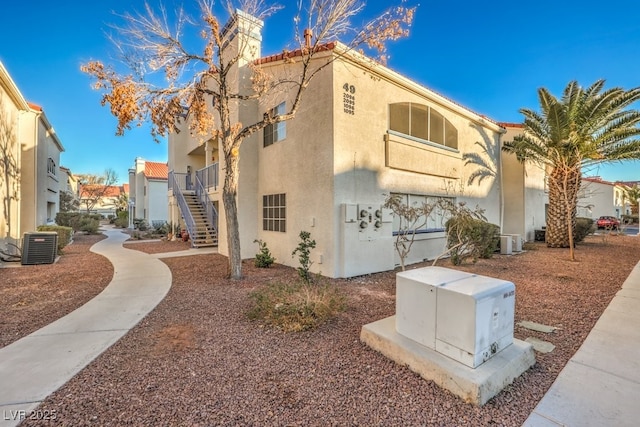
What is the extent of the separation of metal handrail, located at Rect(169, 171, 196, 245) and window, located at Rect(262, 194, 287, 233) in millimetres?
5444

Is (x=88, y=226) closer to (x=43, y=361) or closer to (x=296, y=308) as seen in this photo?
(x=43, y=361)

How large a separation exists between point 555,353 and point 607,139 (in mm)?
14081

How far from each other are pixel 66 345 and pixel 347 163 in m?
6.99

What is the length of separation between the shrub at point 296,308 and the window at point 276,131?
6.23 metres

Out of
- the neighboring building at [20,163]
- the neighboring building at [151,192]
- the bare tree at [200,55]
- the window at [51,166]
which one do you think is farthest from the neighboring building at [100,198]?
the bare tree at [200,55]

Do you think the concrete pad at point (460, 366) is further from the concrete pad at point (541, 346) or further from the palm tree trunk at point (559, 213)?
the palm tree trunk at point (559, 213)

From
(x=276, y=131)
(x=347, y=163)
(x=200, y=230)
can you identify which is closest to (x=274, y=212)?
(x=276, y=131)

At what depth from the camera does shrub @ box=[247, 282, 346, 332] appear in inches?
183

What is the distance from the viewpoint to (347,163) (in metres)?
8.47

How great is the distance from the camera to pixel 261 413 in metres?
2.70

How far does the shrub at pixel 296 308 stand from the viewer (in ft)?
15.2

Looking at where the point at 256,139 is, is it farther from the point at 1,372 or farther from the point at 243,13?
the point at 1,372

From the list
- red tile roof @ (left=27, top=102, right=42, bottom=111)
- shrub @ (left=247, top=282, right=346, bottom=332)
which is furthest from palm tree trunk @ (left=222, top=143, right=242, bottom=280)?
red tile roof @ (left=27, top=102, right=42, bottom=111)

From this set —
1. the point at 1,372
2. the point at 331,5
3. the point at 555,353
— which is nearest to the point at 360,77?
the point at 331,5
